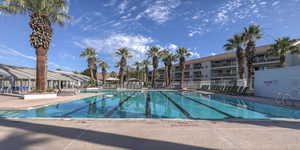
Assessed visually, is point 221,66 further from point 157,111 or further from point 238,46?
point 157,111

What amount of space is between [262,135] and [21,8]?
55.4 ft

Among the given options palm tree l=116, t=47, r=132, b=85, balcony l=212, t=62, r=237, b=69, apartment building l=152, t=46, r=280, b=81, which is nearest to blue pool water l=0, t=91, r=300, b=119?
palm tree l=116, t=47, r=132, b=85

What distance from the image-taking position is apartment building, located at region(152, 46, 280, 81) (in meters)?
29.1

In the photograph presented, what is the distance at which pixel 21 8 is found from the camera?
11.2m

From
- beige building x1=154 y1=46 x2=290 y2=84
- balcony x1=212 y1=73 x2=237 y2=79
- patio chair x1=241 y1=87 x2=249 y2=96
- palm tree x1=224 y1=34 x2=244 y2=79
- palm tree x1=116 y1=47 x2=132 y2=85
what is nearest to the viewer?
patio chair x1=241 y1=87 x2=249 y2=96

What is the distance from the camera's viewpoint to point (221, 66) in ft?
126

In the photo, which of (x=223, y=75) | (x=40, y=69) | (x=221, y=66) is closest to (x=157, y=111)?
(x=40, y=69)

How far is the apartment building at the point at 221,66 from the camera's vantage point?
2910 centimetres

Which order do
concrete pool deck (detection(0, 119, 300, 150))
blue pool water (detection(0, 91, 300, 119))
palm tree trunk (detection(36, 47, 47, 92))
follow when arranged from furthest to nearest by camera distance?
1. palm tree trunk (detection(36, 47, 47, 92))
2. blue pool water (detection(0, 91, 300, 119))
3. concrete pool deck (detection(0, 119, 300, 150))

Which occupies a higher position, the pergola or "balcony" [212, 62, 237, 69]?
"balcony" [212, 62, 237, 69]

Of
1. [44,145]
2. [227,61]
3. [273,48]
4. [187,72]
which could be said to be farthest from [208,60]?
[44,145]

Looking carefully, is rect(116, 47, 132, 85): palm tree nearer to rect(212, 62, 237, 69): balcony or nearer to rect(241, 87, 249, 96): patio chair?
rect(241, 87, 249, 96): patio chair

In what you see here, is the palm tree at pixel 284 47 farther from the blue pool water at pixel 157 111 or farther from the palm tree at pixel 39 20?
the palm tree at pixel 39 20

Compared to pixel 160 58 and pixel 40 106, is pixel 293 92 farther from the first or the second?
pixel 160 58
